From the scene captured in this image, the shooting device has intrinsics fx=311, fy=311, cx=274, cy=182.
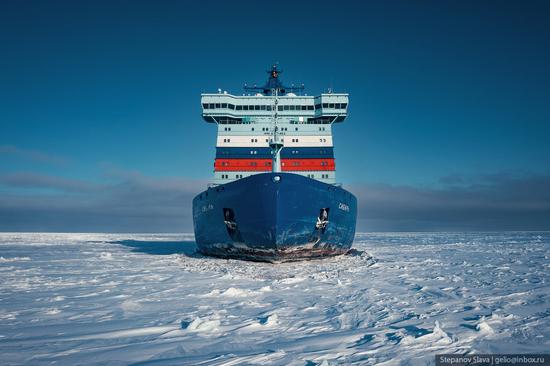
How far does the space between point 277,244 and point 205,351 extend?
6.86 meters

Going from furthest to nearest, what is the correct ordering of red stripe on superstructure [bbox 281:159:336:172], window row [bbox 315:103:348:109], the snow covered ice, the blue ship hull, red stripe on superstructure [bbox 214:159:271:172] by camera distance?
1. window row [bbox 315:103:348:109]
2. red stripe on superstructure [bbox 281:159:336:172]
3. red stripe on superstructure [bbox 214:159:271:172]
4. the blue ship hull
5. the snow covered ice

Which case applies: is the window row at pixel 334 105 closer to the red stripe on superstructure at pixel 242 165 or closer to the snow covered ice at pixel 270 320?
the red stripe on superstructure at pixel 242 165

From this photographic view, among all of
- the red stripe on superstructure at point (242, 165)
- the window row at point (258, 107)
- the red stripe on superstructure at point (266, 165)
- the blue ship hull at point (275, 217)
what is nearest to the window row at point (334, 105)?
the window row at point (258, 107)

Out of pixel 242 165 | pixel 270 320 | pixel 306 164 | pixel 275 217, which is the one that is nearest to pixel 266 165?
pixel 242 165

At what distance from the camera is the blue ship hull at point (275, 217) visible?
9.72m

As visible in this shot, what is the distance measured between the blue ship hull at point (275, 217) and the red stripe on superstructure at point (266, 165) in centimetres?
469

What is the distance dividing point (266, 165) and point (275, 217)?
761 cm

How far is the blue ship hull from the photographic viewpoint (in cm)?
972

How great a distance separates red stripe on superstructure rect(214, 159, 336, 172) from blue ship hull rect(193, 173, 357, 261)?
4.69 metres

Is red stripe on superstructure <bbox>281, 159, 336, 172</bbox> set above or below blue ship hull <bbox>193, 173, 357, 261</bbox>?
above

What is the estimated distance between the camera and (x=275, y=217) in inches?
378

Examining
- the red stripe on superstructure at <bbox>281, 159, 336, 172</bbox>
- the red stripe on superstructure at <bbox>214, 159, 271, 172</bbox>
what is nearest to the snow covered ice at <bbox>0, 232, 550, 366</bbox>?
the red stripe on superstructure at <bbox>214, 159, 271, 172</bbox>

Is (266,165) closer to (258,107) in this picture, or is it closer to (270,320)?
(258,107)

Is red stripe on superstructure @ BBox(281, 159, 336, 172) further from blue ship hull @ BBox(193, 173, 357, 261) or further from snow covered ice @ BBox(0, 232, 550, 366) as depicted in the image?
snow covered ice @ BBox(0, 232, 550, 366)
